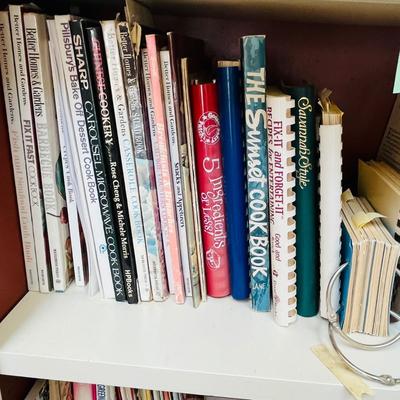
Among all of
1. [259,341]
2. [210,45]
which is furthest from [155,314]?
[210,45]

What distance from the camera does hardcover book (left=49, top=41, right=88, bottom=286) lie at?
50 cm

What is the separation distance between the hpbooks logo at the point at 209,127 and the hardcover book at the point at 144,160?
56mm

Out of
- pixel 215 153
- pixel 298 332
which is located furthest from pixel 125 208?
pixel 298 332

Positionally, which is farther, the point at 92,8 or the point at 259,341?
the point at 92,8

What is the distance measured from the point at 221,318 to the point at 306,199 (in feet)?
0.53

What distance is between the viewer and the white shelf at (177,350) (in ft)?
1.45

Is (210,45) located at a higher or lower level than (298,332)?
higher

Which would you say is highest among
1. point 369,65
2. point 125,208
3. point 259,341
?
point 369,65

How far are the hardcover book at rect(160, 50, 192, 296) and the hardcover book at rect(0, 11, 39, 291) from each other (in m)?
0.16

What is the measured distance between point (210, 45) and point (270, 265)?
33cm

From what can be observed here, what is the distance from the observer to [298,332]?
1.63 ft

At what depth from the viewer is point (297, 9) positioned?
19.4 inches

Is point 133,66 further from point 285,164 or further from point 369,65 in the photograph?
point 369,65

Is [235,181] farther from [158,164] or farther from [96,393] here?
[96,393]
